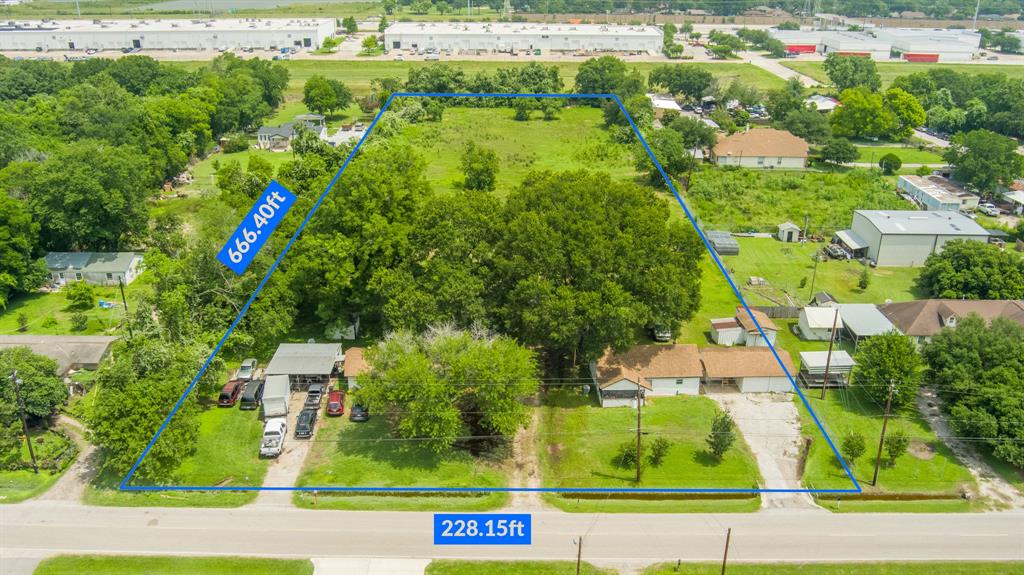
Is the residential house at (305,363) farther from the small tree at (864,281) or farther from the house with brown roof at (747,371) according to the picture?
the small tree at (864,281)

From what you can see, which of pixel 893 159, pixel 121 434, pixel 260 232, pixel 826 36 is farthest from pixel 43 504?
pixel 826 36

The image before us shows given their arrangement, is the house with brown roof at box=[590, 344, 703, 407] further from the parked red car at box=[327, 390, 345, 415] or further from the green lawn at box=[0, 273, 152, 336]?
the green lawn at box=[0, 273, 152, 336]

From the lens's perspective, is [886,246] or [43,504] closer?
[43,504]

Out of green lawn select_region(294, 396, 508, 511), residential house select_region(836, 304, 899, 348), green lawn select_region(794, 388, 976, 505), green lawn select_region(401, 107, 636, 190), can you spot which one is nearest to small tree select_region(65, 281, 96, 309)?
green lawn select_region(294, 396, 508, 511)

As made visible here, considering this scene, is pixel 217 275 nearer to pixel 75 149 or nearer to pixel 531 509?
pixel 75 149

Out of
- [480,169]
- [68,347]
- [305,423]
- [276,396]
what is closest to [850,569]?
[305,423]
